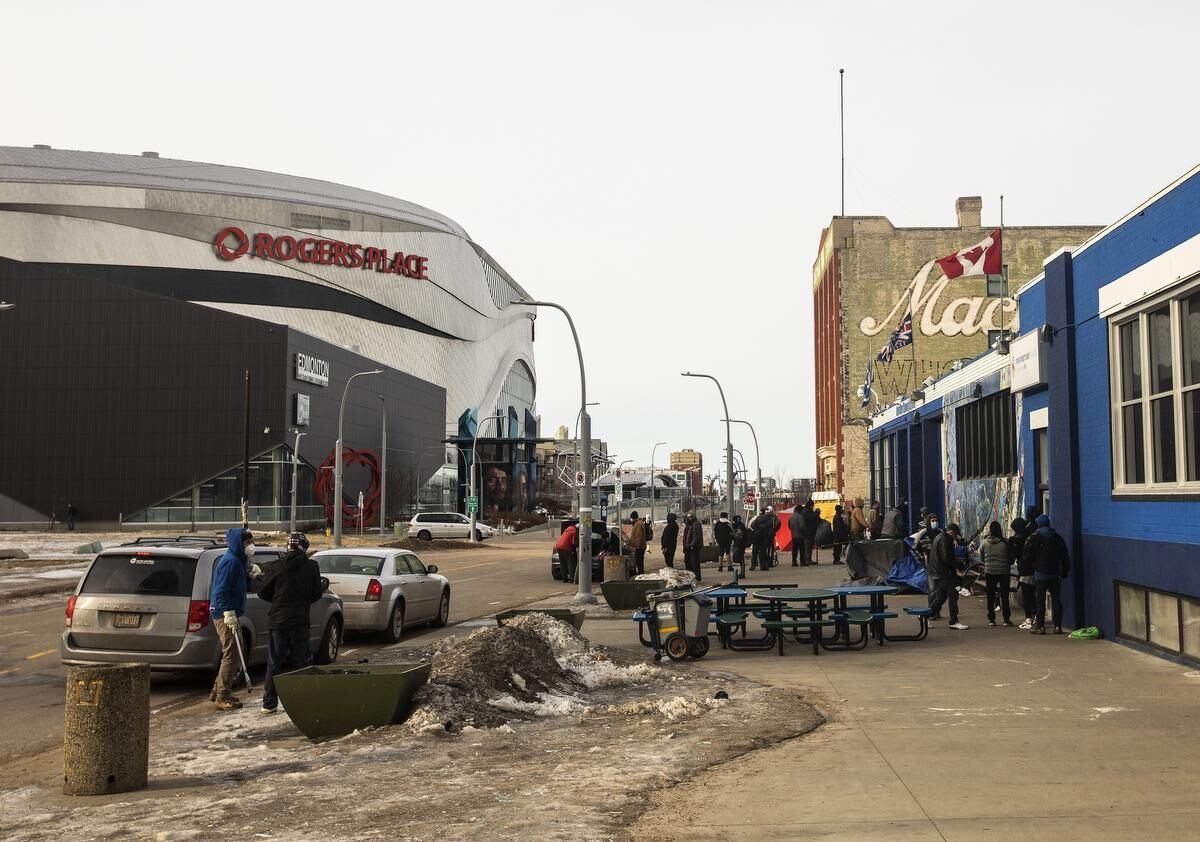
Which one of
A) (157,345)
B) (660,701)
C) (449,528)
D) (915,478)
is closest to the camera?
(660,701)

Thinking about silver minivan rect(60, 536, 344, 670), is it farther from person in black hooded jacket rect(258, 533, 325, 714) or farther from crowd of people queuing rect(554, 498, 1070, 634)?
crowd of people queuing rect(554, 498, 1070, 634)

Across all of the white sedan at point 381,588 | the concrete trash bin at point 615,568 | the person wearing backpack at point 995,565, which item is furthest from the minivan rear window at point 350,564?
the concrete trash bin at point 615,568

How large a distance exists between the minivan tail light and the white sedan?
388 centimetres

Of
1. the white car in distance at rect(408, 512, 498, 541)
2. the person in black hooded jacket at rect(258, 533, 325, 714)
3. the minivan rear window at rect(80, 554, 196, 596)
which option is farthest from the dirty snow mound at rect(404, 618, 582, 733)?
the white car in distance at rect(408, 512, 498, 541)

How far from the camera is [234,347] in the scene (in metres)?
72.8

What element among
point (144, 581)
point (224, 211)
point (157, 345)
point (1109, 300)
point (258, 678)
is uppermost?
point (224, 211)

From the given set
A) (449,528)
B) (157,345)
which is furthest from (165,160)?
(449,528)

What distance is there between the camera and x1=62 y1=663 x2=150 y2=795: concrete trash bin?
7730 mm

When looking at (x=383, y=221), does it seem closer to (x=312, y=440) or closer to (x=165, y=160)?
(x=165, y=160)

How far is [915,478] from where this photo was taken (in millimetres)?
38156

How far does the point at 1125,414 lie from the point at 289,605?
10862 millimetres

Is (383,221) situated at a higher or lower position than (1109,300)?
higher

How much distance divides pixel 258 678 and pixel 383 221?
10154cm

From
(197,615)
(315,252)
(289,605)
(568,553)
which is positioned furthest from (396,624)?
(315,252)
